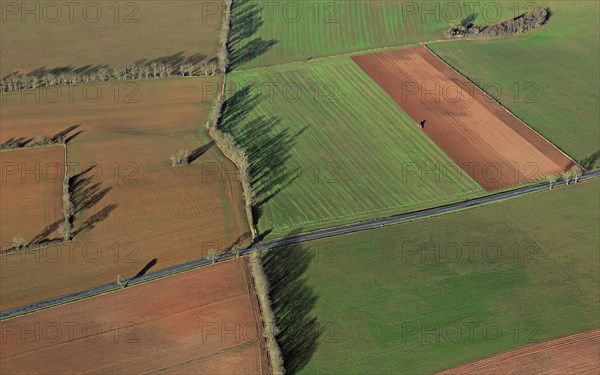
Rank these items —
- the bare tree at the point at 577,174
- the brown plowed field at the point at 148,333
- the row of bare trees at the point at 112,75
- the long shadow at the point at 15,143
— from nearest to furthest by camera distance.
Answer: the brown plowed field at the point at 148,333 < the bare tree at the point at 577,174 < the long shadow at the point at 15,143 < the row of bare trees at the point at 112,75

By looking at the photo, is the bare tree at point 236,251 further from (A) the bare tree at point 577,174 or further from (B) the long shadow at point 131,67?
(B) the long shadow at point 131,67

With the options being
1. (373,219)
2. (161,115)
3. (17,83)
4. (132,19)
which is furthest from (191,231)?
(132,19)

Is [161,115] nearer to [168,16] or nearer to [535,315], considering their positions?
[168,16]

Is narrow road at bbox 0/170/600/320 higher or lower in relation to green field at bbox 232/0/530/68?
lower

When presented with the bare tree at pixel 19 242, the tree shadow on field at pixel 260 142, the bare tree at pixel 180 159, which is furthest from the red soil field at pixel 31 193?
the tree shadow on field at pixel 260 142

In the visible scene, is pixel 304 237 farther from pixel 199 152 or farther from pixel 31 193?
pixel 31 193

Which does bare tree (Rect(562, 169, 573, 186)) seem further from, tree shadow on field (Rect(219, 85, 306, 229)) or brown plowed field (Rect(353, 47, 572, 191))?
tree shadow on field (Rect(219, 85, 306, 229))

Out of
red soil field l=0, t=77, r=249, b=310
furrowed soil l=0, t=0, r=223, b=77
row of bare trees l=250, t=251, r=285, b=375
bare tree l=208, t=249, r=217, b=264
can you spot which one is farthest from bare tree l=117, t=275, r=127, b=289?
furrowed soil l=0, t=0, r=223, b=77
